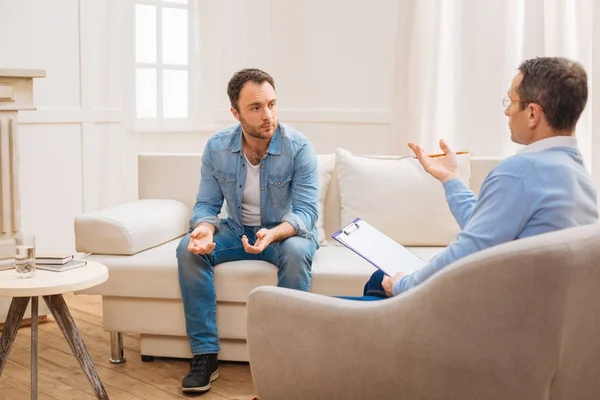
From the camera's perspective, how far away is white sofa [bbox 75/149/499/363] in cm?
311

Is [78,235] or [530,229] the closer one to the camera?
[530,229]

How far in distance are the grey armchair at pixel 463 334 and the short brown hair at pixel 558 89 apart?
1.11 feet

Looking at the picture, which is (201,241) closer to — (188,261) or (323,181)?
(188,261)

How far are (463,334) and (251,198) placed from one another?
177 centimetres

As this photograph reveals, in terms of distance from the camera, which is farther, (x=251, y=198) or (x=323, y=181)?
(x=323, y=181)

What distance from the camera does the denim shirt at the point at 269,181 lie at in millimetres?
3221

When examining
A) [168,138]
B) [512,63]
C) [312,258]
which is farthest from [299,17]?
[312,258]

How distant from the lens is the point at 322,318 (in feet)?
5.87

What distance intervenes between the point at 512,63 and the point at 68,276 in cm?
260

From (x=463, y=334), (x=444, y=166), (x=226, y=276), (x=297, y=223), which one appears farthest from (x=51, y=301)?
(x=463, y=334)

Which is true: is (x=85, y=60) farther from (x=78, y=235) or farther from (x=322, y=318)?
(x=322, y=318)

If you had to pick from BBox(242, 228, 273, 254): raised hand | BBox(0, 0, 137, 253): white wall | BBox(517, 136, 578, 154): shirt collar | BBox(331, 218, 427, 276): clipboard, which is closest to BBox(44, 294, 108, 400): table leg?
BBox(242, 228, 273, 254): raised hand

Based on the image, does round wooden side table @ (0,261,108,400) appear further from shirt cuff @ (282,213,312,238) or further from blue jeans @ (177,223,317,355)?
shirt cuff @ (282,213,312,238)

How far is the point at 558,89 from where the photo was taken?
180cm
